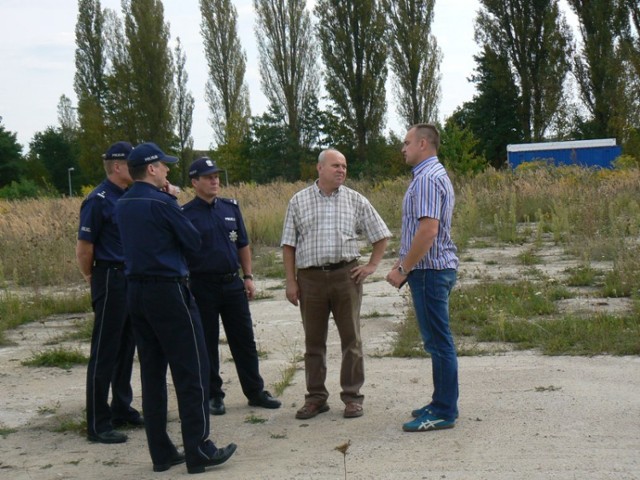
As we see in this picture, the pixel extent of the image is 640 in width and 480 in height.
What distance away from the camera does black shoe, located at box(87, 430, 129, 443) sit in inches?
263

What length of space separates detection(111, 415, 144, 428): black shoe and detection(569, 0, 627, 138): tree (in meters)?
33.2

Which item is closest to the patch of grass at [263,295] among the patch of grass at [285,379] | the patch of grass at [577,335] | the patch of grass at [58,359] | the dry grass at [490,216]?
the dry grass at [490,216]

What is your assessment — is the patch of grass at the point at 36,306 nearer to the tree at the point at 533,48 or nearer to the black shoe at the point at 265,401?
the black shoe at the point at 265,401

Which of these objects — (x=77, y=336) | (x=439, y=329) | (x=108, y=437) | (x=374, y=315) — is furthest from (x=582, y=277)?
(x=108, y=437)

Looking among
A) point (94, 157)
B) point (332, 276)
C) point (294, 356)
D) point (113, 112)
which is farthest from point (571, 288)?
point (94, 157)

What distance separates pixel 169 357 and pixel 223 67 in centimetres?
4743

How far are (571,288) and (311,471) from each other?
7031 millimetres

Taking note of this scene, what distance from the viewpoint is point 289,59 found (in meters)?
45.7

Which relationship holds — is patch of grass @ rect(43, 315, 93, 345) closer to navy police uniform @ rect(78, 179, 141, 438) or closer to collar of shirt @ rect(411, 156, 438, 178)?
navy police uniform @ rect(78, 179, 141, 438)

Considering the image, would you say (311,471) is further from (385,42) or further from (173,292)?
(385,42)

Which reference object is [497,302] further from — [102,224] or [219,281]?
[102,224]

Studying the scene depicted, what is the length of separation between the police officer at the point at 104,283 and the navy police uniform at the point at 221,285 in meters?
0.64

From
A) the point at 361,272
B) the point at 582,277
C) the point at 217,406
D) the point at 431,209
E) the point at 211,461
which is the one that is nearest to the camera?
the point at 211,461

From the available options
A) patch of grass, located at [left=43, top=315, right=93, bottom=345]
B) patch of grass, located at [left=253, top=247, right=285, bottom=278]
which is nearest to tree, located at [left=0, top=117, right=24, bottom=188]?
patch of grass, located at [left=253, top=247, right=285, bottom=278]
